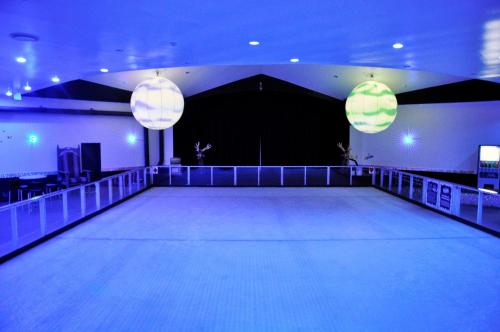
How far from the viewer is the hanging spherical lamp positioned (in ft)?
19.4

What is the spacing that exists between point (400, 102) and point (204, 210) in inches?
312

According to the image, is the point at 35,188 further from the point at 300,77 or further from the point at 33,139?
the point at 300,77

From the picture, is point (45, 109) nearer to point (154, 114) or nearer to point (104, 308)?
point (154, 114)

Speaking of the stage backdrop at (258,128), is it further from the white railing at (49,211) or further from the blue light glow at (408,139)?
the white railing at (49,211)

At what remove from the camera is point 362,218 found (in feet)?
22.5

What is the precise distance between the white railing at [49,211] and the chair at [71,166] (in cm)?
228

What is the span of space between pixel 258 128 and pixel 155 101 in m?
11.6

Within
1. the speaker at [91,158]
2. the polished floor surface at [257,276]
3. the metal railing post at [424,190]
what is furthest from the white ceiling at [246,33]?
the speaker at [91,158]

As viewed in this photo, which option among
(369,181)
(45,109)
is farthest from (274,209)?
(45,109)

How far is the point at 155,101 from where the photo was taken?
18.6 feet

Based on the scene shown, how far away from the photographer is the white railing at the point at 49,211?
15.6ft

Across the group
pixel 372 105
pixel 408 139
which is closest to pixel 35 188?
pixel 372 105

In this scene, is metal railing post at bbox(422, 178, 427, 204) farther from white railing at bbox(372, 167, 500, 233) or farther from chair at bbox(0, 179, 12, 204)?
chair at bbox(0, 179, 12, 204)

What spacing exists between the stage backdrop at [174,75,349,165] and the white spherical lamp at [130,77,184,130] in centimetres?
1081
